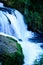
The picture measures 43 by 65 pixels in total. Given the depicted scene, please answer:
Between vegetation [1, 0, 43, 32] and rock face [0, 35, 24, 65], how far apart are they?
13.5 ft

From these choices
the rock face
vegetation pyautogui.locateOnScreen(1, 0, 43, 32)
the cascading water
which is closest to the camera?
the rock face

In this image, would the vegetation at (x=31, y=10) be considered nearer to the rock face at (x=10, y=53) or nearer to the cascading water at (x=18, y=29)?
the cascading water at (x=18, y=29)

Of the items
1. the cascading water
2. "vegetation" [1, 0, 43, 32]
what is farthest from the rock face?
"vegetation" [1, 0, 43, 32]

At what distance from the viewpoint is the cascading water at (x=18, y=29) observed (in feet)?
26.8

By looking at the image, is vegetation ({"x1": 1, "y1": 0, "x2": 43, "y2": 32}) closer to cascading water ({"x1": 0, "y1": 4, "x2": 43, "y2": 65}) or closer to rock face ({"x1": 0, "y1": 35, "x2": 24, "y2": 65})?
cascading water ({"x1": 0, "y1": 4, "x2": 43, "y2": 65})

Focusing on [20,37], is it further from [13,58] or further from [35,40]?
[13,58]

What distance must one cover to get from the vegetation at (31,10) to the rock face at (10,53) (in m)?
4.11

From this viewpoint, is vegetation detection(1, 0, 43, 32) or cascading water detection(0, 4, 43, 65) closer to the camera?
cascading water detection(0, 4, 43, 65)

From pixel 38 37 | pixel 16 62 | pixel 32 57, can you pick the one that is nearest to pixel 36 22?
pixel 38 37

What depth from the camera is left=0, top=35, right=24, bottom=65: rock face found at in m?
6.53

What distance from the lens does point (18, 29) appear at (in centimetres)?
1021

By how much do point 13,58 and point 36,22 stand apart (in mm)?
4705

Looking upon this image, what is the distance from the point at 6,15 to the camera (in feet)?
32.0

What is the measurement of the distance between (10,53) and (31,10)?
5.13 m
